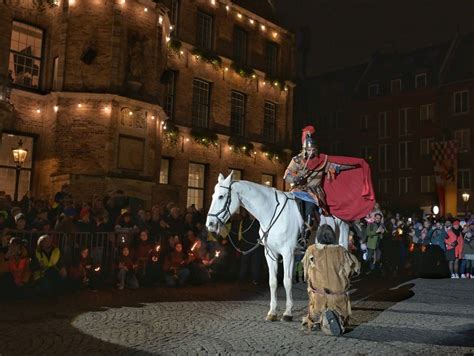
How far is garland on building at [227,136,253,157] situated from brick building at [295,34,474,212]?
19.3m

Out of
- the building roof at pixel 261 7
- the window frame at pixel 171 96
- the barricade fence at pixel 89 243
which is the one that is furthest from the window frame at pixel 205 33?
the barricade fence at pixel 89 243

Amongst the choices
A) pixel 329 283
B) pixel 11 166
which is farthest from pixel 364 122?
pixel 329 283

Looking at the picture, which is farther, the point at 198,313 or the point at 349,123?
the point at 349,123

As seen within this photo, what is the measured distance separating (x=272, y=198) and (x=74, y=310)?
407cm

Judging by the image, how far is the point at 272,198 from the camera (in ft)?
27.2

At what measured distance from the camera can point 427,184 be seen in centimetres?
3969

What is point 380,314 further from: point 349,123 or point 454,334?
point 349,123

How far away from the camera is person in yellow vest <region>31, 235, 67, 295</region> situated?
9602 millimetres

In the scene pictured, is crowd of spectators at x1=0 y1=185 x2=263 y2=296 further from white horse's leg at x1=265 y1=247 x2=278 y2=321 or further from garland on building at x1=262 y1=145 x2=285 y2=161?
garland on building at x1=262 y1=145 x2=285 y2=161

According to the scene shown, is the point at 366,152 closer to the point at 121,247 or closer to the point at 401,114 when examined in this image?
Result: the point at 401,114

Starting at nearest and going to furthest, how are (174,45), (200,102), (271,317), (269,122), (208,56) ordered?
1. (271,317)
2. (174,45)
3. (208,56)
4. (200,102)
5. (269,122)

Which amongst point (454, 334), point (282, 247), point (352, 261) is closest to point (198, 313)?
point (282, 247)

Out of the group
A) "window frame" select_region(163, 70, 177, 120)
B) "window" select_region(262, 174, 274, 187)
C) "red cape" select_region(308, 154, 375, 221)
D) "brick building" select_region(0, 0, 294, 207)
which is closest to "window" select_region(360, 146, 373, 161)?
"window" select_region(262, 174, 274, 187)

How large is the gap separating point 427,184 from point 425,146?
10.8ft
